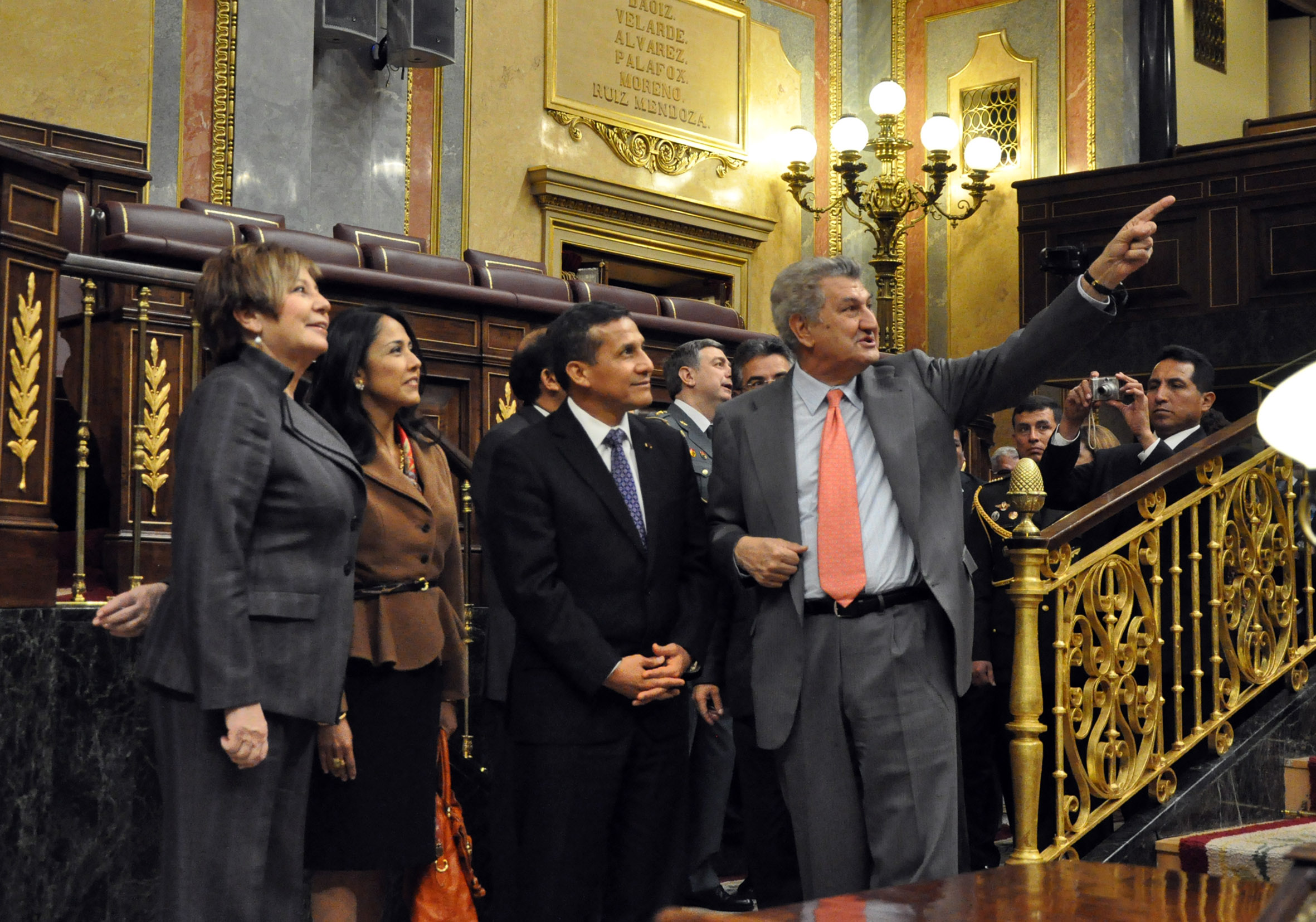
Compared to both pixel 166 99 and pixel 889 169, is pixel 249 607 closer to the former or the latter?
pixel 166 99

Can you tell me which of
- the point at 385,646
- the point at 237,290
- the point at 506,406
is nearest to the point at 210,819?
the point at 385,646

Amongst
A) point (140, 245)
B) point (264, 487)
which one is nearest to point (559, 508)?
point (264, 487)

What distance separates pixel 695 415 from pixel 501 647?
1.13 meters

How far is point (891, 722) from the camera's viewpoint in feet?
8.23

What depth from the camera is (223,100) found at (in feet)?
24.1

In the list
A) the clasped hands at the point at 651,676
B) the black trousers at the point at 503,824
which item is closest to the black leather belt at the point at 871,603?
the clasped hands at the point at 651,676

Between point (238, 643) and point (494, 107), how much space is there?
6776mm

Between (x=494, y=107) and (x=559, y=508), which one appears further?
(x=494, y=107)

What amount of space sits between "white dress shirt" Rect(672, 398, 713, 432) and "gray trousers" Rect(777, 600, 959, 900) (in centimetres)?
150

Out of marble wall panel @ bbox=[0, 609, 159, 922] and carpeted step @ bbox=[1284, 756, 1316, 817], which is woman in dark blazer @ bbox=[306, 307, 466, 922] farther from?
carpeted step @ bbox=[1284, 756, 1316, 817]

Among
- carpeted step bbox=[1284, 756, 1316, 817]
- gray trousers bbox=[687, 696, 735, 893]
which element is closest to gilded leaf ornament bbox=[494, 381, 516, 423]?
gray trousers bbox=[687, 696, 735, 893]

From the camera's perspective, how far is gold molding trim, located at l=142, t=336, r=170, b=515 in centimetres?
340

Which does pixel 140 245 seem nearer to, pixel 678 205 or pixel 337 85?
pixel 337 85

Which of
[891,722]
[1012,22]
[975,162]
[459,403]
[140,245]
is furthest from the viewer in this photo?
[1012,22]
